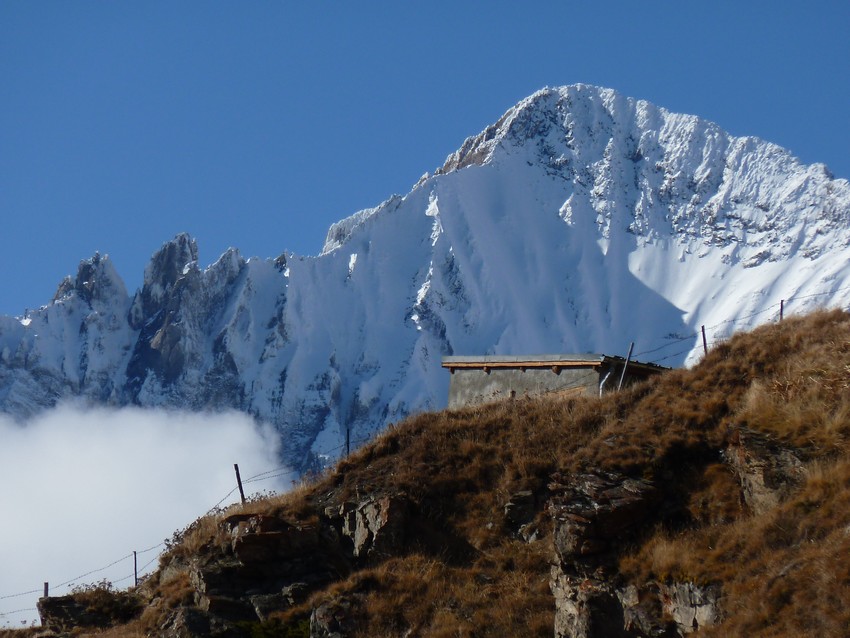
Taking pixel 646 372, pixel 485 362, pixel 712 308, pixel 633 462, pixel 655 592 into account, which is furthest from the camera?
pixel 712 308

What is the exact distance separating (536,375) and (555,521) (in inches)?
569

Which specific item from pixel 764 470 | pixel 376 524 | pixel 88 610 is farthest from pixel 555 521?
Result: pixel 88 610

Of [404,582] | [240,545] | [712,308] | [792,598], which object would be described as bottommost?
[792,598]

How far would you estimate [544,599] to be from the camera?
912 inches

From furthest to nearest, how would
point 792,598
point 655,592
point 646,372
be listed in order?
point 646,372 < point 655,592 < point 792,598

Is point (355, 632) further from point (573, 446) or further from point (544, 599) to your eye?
point (573, 446)

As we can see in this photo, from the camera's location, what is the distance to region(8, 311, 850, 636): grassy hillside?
60.9 feet

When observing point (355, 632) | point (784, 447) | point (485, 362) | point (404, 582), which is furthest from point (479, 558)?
point (485, 362)

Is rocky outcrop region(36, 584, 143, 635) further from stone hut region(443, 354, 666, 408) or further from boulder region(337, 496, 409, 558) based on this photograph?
stone hut region(443, 354, 666, 408)

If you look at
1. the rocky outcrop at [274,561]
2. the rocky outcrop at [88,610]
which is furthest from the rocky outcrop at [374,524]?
the rocky outcrop at [88,610]

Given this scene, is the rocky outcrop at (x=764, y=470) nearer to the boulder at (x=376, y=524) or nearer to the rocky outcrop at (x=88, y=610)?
the boulder at (x=376, y=524)

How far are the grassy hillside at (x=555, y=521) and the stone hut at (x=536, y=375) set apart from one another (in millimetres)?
4010

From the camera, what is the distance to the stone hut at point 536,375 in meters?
33.9

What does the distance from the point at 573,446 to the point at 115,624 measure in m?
11.6
